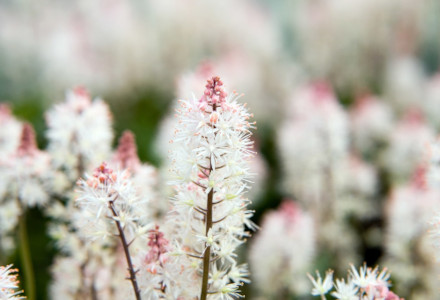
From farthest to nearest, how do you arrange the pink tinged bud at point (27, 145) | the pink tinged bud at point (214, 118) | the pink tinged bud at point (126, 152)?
the pink tinged bud at point (27, 145) < the pink tinged bud at point (126, 152) < the pink tinged bud at point (214, 118)

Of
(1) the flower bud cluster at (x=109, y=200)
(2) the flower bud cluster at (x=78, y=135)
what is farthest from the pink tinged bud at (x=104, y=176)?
(2) the flower bud cluster at (x=78, y=135)

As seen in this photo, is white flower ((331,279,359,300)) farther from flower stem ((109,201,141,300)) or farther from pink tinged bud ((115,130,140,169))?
pink tinged bud ((115,130,140,169))

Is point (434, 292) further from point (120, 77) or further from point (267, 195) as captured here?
point (120, 77)

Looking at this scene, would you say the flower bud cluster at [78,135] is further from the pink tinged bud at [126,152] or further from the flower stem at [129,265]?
the flower stem at [129,265]

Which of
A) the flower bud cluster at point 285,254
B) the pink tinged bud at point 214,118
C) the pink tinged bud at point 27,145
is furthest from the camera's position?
the flower bud cluster at point 285,254

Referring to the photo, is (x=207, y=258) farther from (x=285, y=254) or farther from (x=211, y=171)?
(x=285, y=254)

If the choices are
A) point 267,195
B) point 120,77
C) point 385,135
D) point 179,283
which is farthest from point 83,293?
point 120,77

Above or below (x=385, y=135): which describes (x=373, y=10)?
above

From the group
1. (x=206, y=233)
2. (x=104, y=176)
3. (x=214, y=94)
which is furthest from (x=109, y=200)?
(x=214, y=94)
